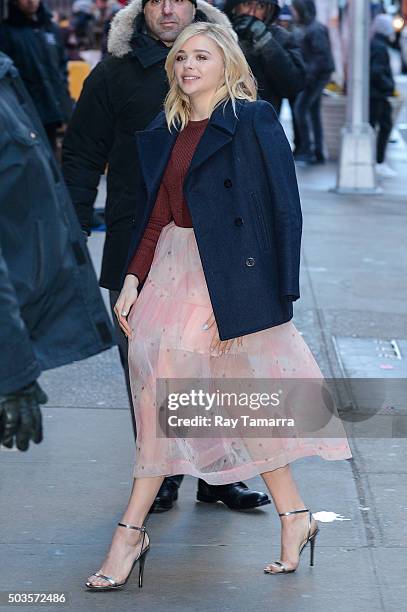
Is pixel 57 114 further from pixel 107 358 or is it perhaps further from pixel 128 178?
pixel 128 178

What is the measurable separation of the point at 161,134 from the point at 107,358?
3267 millimetres

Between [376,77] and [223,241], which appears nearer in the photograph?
[223,241]

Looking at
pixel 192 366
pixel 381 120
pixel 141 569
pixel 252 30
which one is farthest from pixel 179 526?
pixel 381 120

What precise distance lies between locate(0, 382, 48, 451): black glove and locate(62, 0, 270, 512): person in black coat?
2103mm

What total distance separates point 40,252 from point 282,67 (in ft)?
12.4

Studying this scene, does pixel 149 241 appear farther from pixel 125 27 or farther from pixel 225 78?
pixel 125 27

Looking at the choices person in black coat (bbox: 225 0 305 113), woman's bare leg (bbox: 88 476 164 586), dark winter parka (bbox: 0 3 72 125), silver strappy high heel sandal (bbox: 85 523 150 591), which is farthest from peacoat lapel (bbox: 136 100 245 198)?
dark winter parka (bbox: 0 3 72 125)

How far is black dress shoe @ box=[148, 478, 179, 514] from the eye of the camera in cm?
531

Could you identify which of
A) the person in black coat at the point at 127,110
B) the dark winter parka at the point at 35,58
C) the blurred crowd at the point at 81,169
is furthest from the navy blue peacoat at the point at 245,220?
the dark winter parka at the point at 35,58

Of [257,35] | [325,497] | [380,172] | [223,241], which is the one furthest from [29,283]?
[380,172]

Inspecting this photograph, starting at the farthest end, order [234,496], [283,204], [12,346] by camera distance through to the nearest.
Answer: [234,496]
[283,204]
[12,346]

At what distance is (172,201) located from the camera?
4.64m

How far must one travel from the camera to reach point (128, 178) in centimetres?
536

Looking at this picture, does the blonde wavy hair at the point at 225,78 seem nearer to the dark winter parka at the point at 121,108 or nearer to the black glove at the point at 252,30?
the dark winter parka at the point at 121,108
